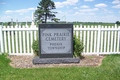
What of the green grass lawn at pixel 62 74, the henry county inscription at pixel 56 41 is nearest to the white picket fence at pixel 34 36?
the henry county inscription at pixel 56 41

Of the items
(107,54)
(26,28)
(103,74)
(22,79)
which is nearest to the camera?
(22,79)

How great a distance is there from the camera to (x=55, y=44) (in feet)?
18.5

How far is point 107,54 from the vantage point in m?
7.31

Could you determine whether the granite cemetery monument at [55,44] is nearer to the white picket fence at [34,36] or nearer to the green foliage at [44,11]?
the white picket fence at [34,36]

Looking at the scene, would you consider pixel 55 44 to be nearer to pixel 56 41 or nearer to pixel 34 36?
pixel 56 41

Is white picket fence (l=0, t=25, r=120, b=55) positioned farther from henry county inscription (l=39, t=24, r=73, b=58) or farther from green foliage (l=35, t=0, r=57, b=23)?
green foliage (l=35, t=0, r=57, b=23)

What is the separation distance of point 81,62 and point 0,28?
14.9ft

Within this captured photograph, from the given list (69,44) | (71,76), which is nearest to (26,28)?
(69,44)

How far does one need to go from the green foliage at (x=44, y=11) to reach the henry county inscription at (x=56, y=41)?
2890 centimetres

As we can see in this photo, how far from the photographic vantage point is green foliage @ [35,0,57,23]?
3377 cm

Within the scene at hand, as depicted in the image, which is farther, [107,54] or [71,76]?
[107,54]

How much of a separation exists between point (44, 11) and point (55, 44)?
29478mm

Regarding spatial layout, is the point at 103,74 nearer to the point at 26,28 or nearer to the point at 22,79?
the point at 22,79

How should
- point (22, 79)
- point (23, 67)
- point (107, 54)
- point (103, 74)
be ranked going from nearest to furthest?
point (22, 79)
point (103, 74)
point (23, 67)
point (107, 54)
